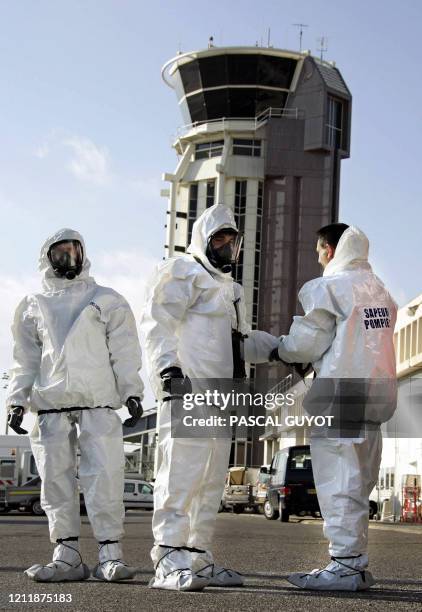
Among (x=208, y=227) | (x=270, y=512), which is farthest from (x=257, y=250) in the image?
(x=208, y=227)

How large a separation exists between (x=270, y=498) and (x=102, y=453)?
26.3m

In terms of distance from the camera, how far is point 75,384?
6.93 meters

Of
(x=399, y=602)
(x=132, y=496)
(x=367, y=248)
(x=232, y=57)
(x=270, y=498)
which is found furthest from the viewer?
(x=232, y=57)

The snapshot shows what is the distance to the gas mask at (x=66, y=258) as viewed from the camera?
23.8ft

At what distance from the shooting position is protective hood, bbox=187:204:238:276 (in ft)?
22.9

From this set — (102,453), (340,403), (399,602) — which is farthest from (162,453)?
(399,602)

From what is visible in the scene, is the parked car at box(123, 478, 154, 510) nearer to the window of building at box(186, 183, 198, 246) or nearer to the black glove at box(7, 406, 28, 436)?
the black glove at box(7, 406, 28, 436)

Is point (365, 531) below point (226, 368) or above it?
below

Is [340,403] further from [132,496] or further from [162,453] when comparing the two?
[132,496]

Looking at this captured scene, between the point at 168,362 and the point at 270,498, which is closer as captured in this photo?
the point at 168,362

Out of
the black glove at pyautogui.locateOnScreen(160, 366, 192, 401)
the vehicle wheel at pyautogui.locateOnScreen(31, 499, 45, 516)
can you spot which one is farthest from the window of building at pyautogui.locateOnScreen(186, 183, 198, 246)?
the black glove at pyautogui.locateOnScreen(160, 366, 192, 401)

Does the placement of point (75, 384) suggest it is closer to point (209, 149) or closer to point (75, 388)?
point (75, 388)

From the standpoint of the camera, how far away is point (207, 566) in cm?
648

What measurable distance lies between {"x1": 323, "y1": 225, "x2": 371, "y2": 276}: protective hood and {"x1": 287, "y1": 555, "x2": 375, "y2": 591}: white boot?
5.87 feet
